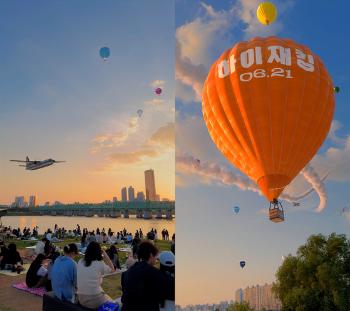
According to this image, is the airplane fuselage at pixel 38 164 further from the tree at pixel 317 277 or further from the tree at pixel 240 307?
the tree at pixel 317 277

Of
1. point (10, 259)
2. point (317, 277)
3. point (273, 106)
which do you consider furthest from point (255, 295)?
point (10, 259)

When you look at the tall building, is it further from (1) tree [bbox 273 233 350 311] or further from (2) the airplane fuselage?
(2) the airplane fuselage

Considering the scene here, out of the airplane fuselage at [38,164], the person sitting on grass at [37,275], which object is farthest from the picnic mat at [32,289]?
the airplane fuselage at [38,164]

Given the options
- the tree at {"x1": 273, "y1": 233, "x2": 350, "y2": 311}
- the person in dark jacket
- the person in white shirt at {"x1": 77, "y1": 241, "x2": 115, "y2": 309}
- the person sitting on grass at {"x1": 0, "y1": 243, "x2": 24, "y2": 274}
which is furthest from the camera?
the tree at {"x1": 273, "y1": 233, "x2": 350, "y2": 311}

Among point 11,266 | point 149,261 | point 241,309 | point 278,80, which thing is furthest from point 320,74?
point 241,309

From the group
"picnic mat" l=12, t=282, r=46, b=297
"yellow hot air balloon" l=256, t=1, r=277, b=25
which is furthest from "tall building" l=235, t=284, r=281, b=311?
"picnic mat" l=12, t=282, r=46, b=297

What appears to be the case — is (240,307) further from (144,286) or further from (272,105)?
(144,286)
